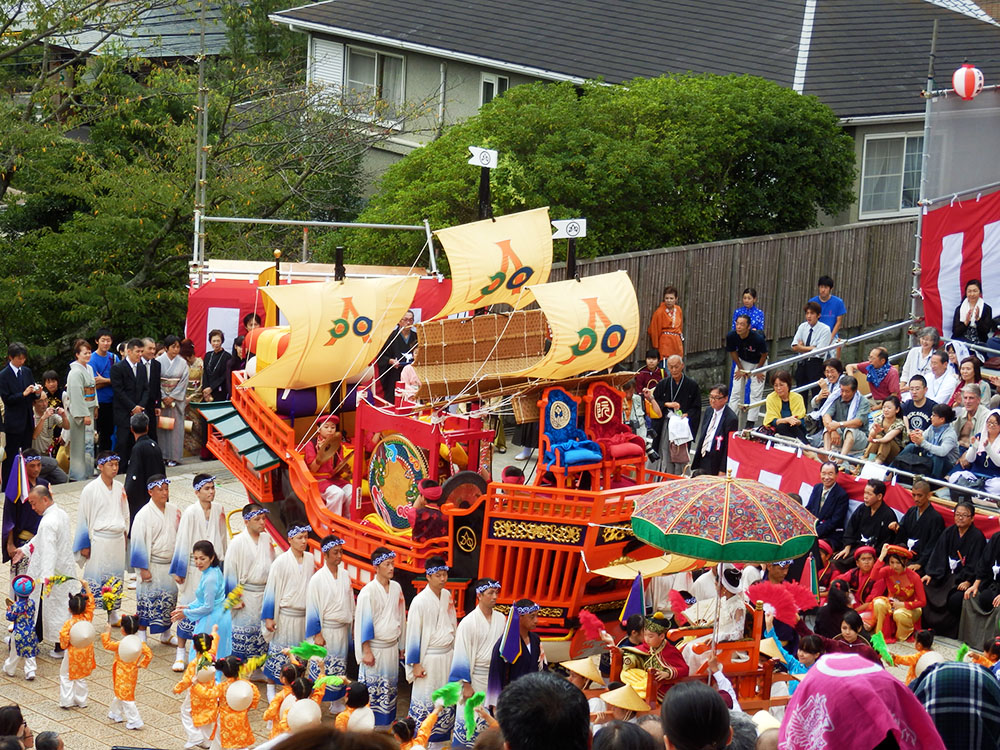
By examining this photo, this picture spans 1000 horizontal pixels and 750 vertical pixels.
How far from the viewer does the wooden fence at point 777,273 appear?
1839 cm

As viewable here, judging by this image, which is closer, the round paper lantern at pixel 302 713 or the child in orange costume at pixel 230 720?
the round paper lantern at pixel 302 713

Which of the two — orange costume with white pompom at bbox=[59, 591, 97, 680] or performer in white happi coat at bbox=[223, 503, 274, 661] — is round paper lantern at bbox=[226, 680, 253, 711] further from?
performer in white happi coat at bbox=[223, 503, 274, 661]

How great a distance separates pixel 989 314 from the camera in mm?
15859

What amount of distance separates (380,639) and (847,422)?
5.84 meters

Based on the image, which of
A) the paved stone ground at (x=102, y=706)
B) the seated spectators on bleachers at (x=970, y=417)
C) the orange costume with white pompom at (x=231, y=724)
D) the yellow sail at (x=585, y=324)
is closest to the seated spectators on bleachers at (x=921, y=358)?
the seated spectators on bleachers at (x=970, y=417)

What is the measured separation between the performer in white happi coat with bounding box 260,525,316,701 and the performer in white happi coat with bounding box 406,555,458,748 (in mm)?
1170

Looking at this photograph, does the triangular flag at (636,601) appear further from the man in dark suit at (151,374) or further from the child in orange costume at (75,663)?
the man in dark suit at (151,374)

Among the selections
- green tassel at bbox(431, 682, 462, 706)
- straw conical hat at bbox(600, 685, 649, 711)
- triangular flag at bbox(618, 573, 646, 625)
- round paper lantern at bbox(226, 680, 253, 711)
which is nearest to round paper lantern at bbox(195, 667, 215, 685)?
round paper lantern at bbox(226, 680, 253, 711)

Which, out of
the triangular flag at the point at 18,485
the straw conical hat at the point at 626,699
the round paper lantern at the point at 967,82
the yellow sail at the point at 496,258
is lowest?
the straw conical hat at the point at 626,699

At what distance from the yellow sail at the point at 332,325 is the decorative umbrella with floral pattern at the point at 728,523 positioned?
396cm

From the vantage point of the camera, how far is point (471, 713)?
10109mm

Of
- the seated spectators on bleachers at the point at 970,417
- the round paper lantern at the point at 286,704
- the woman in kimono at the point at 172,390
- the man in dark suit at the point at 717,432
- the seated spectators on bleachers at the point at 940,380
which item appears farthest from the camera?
the woman in kimono at the point at 172,390

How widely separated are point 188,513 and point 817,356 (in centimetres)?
779

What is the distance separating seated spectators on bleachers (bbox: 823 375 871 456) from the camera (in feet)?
45.9
